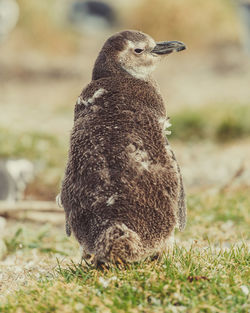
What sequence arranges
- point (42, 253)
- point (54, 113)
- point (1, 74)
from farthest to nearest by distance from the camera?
point (1, 74) < point (54, 113) < point (42, 253)

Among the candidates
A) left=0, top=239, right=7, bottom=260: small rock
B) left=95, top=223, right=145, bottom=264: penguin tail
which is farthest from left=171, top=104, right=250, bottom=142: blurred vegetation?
left=95, top=223, right=145, bottom=264: penguin tail

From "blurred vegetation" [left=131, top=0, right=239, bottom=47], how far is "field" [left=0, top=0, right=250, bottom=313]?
4 centimetres

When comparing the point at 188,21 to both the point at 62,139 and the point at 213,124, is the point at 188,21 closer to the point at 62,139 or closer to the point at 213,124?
the point at 213,124

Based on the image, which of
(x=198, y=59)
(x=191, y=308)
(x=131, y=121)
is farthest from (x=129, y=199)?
(x=198, y=59)

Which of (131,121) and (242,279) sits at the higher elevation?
(131,121)

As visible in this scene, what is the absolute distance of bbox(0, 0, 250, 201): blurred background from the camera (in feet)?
28.1

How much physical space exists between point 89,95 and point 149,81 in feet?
1.39

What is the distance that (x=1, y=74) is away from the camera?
18375 millimetres

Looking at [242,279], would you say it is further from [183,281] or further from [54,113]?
[54,113]

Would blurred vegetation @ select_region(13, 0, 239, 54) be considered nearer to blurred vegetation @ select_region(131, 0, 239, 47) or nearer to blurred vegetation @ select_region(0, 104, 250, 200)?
blurred vegetation @ select_region(131, 0, 239, 47)

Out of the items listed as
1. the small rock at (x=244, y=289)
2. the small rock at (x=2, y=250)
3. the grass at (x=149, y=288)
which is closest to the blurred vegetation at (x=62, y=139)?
the small rock at (x=2, y=250)

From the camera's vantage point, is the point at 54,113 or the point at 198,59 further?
the point at 198,59

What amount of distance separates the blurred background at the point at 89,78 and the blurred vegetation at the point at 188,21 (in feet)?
0.12

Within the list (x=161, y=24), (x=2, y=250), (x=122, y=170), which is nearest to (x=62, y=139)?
(x=2, y=250)
